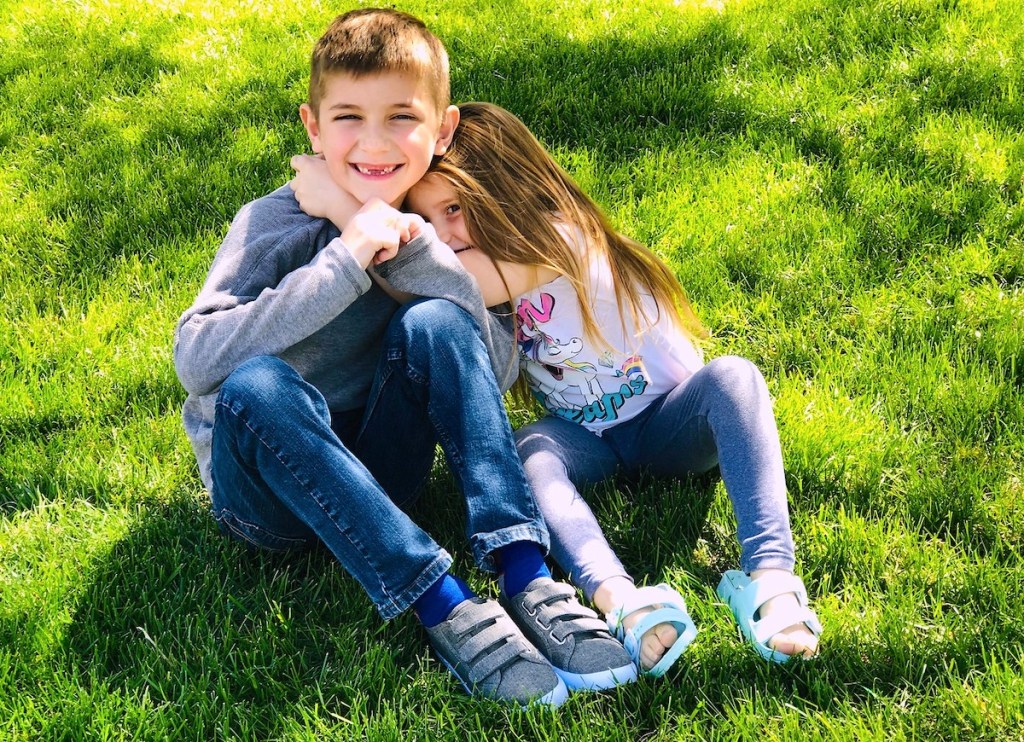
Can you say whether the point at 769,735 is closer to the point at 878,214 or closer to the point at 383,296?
the point at 383,296

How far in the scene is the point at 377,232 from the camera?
2.41m

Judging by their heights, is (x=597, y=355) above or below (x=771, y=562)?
above

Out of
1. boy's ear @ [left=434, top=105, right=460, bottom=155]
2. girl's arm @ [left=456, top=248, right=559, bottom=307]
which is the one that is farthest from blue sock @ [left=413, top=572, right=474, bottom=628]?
boy's ear @ [left=434, top=105, right=460, bottom=155]

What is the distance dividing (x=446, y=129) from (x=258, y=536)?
1184 mm

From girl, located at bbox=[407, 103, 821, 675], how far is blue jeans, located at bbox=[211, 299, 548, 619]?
253 millimetres

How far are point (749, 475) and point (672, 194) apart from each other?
179cm

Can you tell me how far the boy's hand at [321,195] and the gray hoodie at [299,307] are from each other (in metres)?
0.04

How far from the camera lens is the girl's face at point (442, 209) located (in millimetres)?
2770

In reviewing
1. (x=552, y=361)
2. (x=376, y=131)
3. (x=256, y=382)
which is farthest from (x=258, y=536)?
(x=376, y=131)

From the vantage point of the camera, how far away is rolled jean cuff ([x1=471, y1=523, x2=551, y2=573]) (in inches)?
91.7

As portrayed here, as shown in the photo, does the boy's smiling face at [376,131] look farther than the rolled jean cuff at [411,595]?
Yes

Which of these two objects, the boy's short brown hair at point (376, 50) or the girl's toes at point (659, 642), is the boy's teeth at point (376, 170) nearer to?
the boy's short brown hair at point (376, 50)

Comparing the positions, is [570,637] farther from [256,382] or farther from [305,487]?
[256,382]

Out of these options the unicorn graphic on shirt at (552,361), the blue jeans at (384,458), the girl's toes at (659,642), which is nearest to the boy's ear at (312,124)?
the blue jeans at (384,458)
